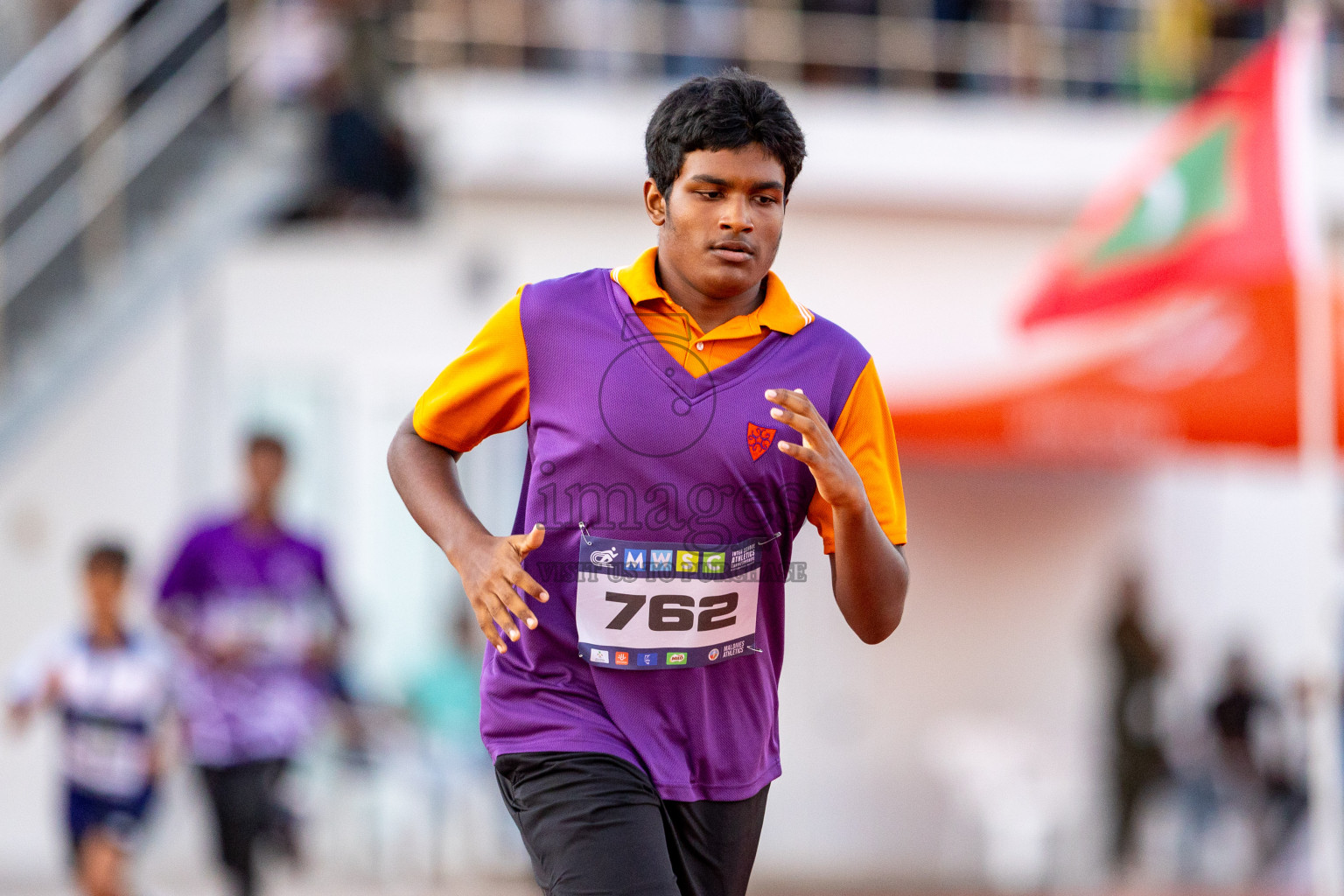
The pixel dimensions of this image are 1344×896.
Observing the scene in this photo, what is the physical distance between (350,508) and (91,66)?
321 centimetres

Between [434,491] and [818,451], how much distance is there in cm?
76

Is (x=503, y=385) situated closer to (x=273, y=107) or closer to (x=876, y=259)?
(x=273, y=107)

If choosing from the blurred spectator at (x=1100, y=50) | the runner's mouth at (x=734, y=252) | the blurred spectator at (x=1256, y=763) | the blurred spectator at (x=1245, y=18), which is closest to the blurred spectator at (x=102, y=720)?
the runner's mouth at (x=734, y=252)

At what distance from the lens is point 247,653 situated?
7652 mm

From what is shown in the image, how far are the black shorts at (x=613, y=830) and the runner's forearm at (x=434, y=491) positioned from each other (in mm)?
442

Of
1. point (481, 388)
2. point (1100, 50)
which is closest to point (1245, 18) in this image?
point (1100, 50)

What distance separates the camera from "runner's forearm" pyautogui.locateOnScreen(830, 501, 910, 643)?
126 inches

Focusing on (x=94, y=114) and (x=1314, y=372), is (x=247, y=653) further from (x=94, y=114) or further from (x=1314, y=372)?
(x=1314, y=372)

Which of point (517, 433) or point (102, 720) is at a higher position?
point (517, 433)

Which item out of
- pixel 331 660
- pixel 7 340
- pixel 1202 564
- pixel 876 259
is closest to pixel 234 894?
pixel 331 660

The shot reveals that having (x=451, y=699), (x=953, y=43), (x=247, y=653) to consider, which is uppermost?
(x=953, y=43)

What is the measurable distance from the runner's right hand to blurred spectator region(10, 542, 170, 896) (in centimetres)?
461

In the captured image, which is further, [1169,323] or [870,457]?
[1169,323]

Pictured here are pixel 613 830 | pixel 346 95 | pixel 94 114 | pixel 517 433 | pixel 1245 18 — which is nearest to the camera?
pixel 613 830
